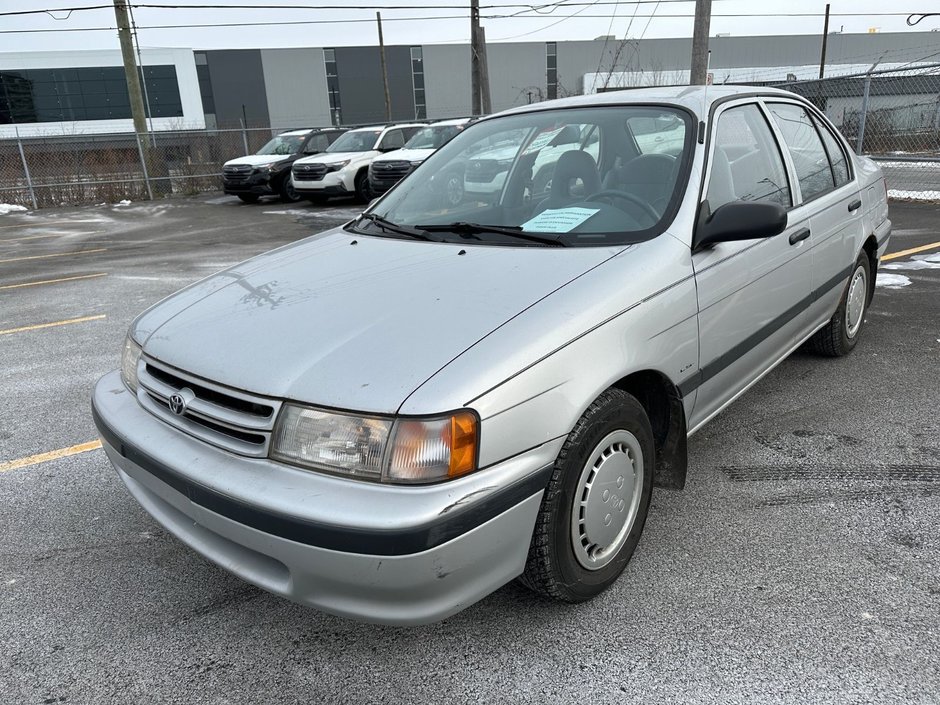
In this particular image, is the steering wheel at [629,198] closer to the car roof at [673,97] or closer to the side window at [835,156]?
the car roof at [673,97]

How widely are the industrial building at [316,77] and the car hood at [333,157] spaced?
1147 inches

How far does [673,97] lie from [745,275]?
2.97 ft

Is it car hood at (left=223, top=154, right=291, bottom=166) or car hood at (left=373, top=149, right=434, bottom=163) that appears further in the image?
car hood at (left=223, top=154, right=291, bottom=166)

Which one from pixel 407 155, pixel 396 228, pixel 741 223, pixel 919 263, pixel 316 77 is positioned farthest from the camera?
pixel 316 77

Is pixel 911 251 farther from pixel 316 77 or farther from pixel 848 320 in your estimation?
pixel 316 77

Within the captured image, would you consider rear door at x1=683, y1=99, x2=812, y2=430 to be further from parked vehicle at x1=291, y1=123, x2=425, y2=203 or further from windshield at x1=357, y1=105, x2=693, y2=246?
parked vehicle at x1=291, y1=123, x2=425, y2=203

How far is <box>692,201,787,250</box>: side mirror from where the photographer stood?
2.58m

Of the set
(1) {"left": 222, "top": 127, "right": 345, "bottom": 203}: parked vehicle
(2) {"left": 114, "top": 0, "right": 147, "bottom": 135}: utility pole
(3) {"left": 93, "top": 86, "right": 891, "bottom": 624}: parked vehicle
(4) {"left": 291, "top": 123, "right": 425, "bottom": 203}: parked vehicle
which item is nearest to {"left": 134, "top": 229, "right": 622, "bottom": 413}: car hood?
(3) {"left": 93, "top": 86, "right": 891, "bottom": 624}: parked vehicle

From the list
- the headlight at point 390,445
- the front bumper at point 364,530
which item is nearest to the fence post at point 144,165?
the front bumper at point 364,530

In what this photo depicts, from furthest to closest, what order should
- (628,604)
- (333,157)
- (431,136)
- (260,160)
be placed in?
(260,160) → (333,157) → (431,136) → (628,604)

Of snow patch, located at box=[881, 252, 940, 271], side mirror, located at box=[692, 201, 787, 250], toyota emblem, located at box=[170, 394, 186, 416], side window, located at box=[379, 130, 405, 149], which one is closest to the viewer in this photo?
toyota emblem, located at box=[170, 394, 186, 416]

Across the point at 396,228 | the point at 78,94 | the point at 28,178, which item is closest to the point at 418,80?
the point at 78,94

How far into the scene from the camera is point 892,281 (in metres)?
6.36

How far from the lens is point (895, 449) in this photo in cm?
337
